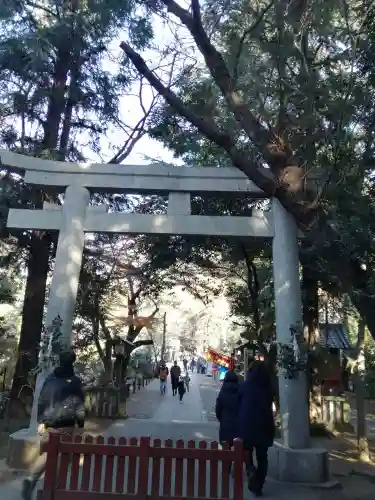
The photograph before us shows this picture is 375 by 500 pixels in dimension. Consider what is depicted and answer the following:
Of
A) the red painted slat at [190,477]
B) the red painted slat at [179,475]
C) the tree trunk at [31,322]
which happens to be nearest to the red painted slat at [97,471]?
the red painted slat at [179,475]

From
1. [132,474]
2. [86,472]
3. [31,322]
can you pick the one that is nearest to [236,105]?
[132,474]

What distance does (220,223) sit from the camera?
8.17 m

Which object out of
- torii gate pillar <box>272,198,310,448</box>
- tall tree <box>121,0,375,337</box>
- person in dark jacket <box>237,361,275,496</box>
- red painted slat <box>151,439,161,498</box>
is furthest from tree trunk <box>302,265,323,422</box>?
red painted slat <box>151,439,161,498</box>

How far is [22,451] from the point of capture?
Result: 7.01 meters

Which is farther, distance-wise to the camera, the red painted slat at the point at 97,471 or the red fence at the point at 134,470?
the red painted slat at the point at 97,471

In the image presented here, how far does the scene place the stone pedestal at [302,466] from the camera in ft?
21.5

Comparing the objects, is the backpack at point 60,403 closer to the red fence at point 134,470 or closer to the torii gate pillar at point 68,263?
the red fence at point 134,470

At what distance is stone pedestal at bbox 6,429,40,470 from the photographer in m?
6.95

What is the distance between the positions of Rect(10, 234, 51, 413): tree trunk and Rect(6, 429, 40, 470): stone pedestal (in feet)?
11.2

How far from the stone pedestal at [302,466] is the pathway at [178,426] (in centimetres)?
23

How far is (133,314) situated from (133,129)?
337 inches

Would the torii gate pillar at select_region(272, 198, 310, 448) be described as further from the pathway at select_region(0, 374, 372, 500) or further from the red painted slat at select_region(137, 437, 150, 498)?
the red painted slat at select_region(137, 437, 150, 498)

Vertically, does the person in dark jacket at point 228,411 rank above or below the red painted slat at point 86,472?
above

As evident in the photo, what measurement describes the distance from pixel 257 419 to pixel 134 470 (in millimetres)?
1545
